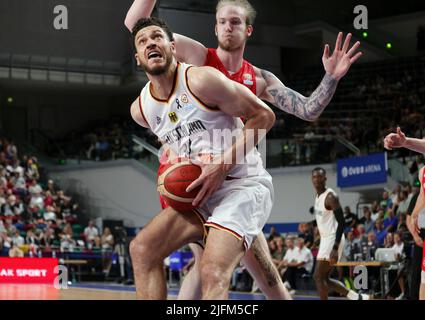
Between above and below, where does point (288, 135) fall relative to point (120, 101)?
below

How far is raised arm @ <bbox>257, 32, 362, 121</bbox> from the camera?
16.1 ft

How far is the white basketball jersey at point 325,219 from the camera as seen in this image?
919cm

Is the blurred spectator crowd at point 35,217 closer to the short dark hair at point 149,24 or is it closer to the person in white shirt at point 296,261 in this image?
the person in white shirt at point 296,261

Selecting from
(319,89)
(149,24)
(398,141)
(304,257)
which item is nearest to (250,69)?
(319,89)

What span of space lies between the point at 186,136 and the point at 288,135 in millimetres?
15941

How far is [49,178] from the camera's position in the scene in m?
24.0

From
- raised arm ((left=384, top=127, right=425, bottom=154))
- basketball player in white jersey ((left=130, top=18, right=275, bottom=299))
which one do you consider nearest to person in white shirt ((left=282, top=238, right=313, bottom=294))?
raised arm ((left=384, top=127, right=425, bottom=154))

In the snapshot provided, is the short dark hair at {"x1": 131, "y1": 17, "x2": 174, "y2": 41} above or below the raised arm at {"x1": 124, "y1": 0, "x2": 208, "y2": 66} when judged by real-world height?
below

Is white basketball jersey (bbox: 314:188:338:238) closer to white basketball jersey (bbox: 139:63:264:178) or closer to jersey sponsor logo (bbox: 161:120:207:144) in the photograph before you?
white basketball jersey (bbox: 139:63:264:178)

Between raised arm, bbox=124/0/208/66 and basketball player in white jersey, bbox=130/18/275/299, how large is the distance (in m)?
0.47

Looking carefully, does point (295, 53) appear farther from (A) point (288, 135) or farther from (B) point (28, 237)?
(B) point (28, 237)

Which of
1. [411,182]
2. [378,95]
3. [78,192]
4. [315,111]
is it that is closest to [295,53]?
[378,95]

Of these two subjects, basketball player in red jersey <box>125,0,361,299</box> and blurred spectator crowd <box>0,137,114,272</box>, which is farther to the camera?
blurred spectator crowd <box>0,137,114,272</box>

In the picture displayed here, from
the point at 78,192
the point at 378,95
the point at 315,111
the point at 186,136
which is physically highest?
the point at 378,95
